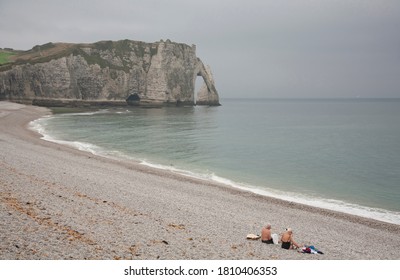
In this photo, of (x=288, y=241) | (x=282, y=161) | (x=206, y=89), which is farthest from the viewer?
(x=206, y=89)

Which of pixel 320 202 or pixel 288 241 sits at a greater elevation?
pixel 288 241

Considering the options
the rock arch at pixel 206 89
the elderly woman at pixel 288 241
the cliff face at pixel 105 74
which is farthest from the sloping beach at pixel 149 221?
the rock arch at pixel 206 89

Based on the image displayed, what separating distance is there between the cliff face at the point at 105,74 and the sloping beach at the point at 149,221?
8965 cm

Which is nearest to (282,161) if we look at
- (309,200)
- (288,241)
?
(309,200)

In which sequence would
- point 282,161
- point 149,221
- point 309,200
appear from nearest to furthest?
point 149,221, point 309,200, point 282,161

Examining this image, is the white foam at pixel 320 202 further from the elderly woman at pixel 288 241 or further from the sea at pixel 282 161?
the elderly woman at pixel 288 241

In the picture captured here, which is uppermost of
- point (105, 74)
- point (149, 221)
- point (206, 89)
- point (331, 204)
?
point (105, 74)

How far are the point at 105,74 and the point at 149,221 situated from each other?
10543 centimetres

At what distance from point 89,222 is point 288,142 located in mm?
39897

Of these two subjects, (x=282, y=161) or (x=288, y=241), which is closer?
(x=288, y=241)

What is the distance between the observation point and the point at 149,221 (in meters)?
13.6

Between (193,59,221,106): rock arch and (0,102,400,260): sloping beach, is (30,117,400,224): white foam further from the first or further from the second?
(193,59,221,106): rock arch

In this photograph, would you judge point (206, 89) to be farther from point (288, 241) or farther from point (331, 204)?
point (288, 241)

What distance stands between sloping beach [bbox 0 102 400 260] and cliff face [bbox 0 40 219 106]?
89646mm
